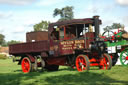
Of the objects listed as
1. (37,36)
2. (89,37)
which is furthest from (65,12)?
(89,37)

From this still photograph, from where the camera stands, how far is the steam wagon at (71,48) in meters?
10.9

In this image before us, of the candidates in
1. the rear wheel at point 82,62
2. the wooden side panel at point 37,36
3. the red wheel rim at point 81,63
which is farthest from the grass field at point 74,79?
the wooden side panel at point 37,36

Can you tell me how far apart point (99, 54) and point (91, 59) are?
18.2 inches

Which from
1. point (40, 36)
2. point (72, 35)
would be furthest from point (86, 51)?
point (40, 36)

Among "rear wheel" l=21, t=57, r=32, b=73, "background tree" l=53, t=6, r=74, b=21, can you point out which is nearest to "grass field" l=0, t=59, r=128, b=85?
"rear wheel" l=21, t=57, r=32, b=73

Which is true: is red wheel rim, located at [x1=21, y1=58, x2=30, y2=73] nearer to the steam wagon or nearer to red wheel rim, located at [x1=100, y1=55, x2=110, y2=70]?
the steam wagon

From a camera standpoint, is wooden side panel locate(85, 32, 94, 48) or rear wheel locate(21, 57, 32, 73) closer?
wooden side panel locate(85, 32, 94, 48)

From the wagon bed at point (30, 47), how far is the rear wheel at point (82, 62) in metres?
2.26

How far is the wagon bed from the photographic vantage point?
12.6 meters

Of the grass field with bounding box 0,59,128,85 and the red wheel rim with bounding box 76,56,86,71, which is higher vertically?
the red wheel rim with bounding box 76,56,86,71

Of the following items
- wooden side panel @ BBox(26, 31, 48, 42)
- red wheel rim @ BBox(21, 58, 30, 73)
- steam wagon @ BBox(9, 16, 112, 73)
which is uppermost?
wooden side panel @ BBox(26, 31, 48, 42)

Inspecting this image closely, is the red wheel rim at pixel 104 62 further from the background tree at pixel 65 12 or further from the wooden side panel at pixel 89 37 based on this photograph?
the background tree at pixel 65 12

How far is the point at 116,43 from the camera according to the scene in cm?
1357

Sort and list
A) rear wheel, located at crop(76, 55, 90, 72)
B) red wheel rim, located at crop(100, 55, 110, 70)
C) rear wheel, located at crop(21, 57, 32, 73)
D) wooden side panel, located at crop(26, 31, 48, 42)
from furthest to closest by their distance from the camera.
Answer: wooden side panel, located at crop(26, 31, 48, 42), rear wheel, located at crop(21, 57, 32, 73), red wheel rim, located at crop(100, 55, 110, 70), rear wheel, located at crop(76, 55, 90, 72)
